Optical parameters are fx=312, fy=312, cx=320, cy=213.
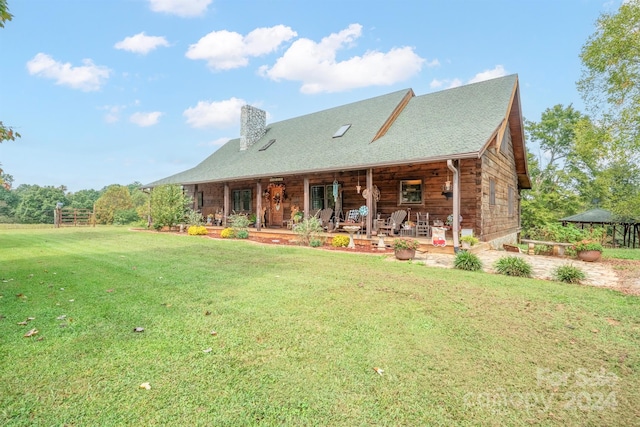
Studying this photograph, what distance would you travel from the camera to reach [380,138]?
41.2ft

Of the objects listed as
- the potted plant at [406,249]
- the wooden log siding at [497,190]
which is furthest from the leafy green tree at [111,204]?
the wooden log siding at [497,190]

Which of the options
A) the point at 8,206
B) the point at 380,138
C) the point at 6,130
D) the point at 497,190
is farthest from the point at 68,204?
the point at 497,190

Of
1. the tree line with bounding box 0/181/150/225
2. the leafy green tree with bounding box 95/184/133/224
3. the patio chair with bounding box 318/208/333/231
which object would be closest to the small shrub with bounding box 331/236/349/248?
the patio chair with bounding box 318/208/333/231

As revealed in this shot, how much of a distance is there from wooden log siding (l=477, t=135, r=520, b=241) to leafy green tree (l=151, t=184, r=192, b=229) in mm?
13955

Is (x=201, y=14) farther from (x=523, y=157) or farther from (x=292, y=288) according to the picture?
(x=523, y=157)

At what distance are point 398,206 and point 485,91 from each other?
5.97m

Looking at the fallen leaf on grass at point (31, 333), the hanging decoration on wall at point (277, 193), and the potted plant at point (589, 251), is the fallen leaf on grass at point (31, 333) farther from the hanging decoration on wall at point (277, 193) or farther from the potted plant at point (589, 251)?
the hanging decoration on wall at point (277, 193)

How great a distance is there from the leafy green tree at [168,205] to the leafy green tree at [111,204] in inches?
587

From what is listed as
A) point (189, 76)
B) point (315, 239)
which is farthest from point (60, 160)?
point (315, 239)

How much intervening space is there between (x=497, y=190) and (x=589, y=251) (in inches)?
177

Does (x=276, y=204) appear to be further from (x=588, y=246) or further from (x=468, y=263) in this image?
(x=588, y=246)

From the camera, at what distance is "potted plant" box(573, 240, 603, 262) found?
8.21 metres

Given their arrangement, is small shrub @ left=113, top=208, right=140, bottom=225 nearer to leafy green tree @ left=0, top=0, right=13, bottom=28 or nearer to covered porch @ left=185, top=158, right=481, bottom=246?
covered porch @ left=185, top=158, right=481, bottom=246

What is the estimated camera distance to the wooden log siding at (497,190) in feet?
34.3
